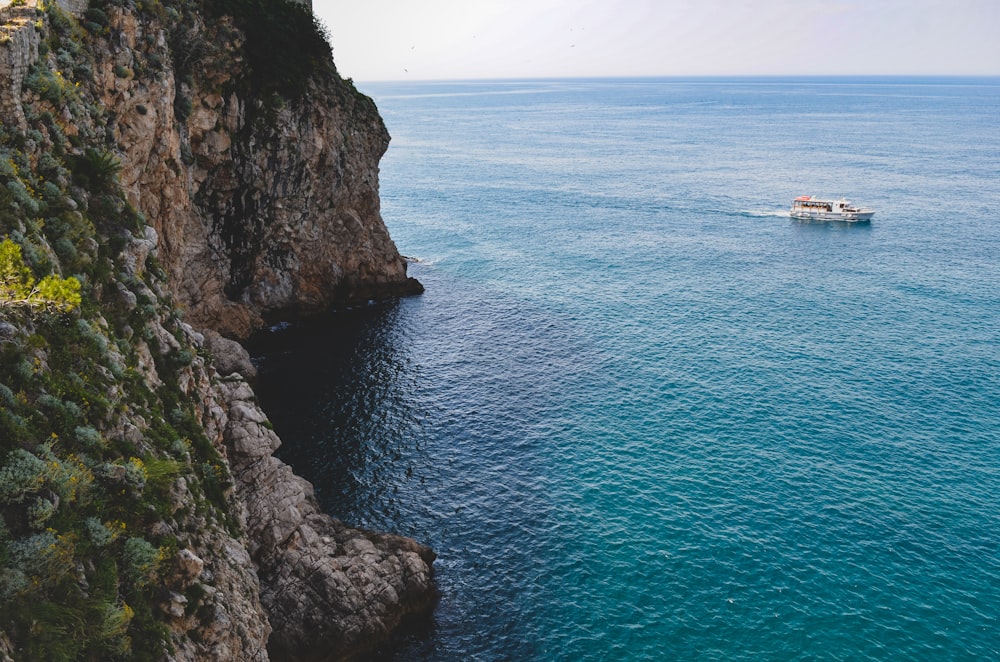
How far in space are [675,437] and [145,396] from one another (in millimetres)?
38263

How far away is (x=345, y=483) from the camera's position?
48.6 meters

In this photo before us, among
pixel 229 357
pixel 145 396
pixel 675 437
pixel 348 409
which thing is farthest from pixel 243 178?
pixel 675 437

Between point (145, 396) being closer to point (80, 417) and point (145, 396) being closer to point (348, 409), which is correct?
point (80, 417)

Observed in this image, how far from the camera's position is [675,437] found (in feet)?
178

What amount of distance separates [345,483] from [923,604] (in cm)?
3546

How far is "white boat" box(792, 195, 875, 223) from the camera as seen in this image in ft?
379

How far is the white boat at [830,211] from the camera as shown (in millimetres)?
115375

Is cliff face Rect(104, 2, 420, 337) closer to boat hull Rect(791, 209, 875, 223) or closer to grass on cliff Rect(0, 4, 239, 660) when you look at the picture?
grass on cliff Rect(0, 4, 239, 660)

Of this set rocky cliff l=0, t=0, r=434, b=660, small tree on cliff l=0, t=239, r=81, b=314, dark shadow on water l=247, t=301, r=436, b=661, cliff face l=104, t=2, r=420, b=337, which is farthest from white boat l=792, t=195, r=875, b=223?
small tree on cliff l=0, t=239, r=81, b=314

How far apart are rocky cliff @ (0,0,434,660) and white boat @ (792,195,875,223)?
89154 mm

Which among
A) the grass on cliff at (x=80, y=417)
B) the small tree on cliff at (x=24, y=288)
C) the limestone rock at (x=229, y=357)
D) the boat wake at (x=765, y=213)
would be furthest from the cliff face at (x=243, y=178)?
the boat wake at (x=765, y=213)

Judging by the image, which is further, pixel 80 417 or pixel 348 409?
pixel 348 409

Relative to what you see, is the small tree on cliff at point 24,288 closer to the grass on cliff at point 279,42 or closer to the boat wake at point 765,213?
the grass on cliff at point 279,42

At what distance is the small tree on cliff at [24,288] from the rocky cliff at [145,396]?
317 millimetres
